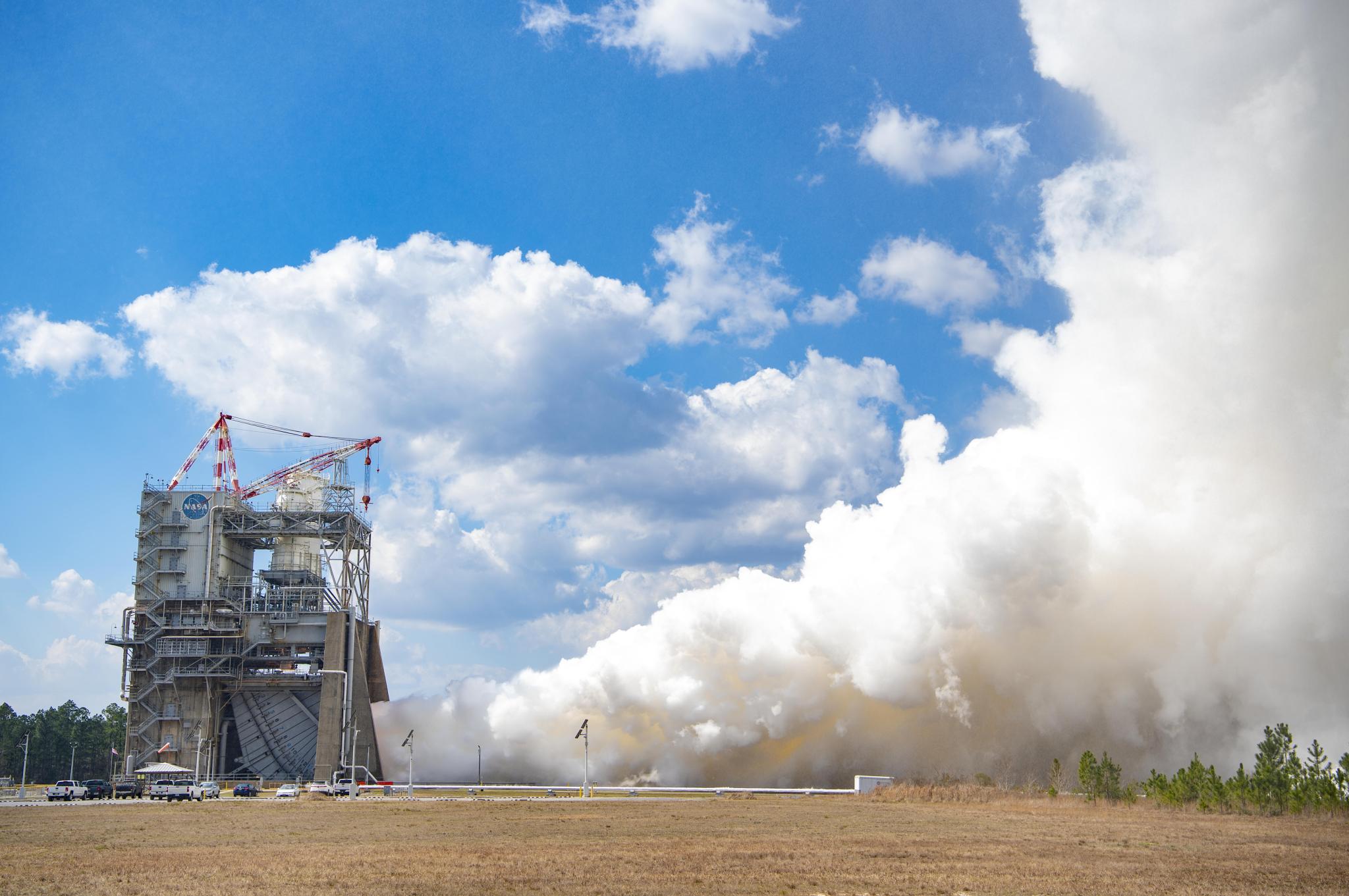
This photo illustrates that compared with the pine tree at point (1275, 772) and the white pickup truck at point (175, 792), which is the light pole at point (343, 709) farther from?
the pine tree at point (1275, 772)

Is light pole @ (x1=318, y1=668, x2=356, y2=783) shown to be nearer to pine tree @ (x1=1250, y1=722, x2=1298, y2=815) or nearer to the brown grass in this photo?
the brown grass

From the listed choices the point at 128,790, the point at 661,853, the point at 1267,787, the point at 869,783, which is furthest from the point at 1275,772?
the point at 128,790

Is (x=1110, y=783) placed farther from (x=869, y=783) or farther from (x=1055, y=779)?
(x=869, y=783)

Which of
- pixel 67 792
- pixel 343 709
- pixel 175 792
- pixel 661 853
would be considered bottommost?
pixel 67 792

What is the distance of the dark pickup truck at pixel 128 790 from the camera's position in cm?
11267

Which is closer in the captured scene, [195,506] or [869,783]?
[869,783]

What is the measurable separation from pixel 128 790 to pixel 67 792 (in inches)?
520

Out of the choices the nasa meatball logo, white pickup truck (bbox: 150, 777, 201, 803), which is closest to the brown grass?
white pickup truck (bbox: 150, 777, 201, 803)

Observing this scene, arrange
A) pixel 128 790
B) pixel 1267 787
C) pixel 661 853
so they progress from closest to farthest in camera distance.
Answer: pixel 661 853 < pixel 1267 787 < pixel 128 790

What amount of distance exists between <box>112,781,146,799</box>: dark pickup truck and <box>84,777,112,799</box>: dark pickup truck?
0.63 metres

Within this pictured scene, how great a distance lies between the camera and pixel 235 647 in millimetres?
138125

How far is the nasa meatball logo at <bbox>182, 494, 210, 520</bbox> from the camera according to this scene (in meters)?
141

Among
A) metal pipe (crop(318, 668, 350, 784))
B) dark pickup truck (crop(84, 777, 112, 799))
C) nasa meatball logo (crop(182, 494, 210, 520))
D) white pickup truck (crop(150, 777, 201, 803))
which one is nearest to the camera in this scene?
white pickup truck (crop(150, 777, 201, 803))

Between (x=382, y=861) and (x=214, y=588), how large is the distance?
101 metres
